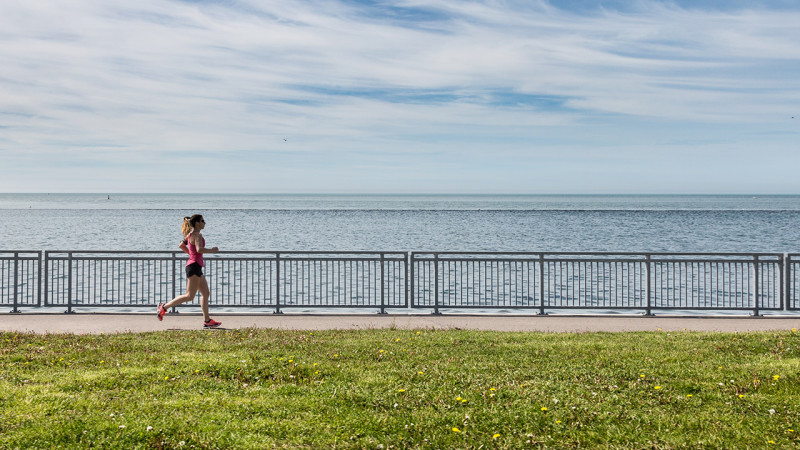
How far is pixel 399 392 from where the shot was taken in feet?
23.6

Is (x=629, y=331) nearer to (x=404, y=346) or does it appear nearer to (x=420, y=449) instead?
(x=404, y=346)

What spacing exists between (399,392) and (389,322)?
→ 5.10m

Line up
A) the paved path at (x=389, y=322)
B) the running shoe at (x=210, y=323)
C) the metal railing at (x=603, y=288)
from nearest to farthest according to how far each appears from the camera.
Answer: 1. the running shoe at (x=210, y=323)
2. the paved path at (x=389, y=322)
3. the metal railing at (x=603, y=288)

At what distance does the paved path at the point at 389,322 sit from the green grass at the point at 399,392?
1471 millimetres

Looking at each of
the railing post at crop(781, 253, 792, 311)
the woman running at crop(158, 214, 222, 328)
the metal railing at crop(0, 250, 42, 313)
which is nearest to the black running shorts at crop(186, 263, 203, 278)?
the woman running at crop(158, 214, 222, 328)

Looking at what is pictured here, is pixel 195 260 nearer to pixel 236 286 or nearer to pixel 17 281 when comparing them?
pixel 17 281

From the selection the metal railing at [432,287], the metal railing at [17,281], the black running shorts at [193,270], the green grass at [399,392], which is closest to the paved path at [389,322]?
the metal railing at [432,287]

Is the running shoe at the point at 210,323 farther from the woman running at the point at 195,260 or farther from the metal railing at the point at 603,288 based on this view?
the metal railing at the point at 603,288

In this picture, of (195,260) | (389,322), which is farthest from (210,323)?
(389,322)

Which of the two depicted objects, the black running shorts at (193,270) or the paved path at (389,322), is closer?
the black running shorts at (193,270)

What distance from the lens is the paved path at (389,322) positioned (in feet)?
38.3

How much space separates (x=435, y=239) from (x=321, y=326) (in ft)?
154

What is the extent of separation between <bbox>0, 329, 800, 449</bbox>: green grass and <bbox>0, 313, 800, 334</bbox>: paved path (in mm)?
1471

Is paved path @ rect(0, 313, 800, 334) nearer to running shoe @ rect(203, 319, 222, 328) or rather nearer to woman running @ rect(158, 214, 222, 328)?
running shoe @ rect(203, 319, 222, 328)
